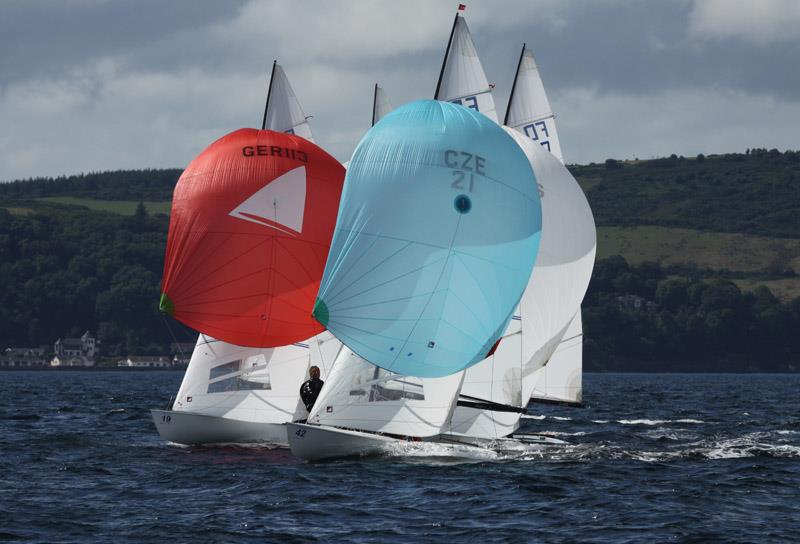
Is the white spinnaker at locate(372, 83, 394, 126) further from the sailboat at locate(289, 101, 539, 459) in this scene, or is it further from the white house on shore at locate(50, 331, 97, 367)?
the white house on shore at locate(50, 331, 97, 367)

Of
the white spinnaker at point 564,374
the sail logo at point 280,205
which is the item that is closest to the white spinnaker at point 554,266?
the white spinnaker at point 564,374

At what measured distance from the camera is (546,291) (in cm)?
3425

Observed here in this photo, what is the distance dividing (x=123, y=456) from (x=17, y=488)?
6.27m

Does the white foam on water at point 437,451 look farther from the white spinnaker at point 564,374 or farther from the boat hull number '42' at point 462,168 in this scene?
the white spinnaker at point 564,374

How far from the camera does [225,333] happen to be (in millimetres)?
33594

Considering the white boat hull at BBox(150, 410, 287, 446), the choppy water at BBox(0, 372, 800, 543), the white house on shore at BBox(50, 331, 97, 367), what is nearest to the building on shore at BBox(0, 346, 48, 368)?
Result: the white house on shore at BBox(50, 331, 97, 367)

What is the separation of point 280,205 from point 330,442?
291 inches

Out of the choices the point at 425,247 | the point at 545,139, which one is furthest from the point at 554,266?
the point at 425,247

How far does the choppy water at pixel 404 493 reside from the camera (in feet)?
70.2

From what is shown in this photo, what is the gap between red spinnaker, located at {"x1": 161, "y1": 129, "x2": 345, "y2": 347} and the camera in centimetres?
3322

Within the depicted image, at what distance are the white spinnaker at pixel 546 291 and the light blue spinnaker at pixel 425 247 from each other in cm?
463

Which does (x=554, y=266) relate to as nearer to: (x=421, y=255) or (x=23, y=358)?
(x=421, y=255)

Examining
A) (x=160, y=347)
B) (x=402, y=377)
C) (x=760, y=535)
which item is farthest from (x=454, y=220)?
(x=160, y=347)

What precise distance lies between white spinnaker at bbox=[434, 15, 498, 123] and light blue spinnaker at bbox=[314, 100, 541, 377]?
6.25 m
